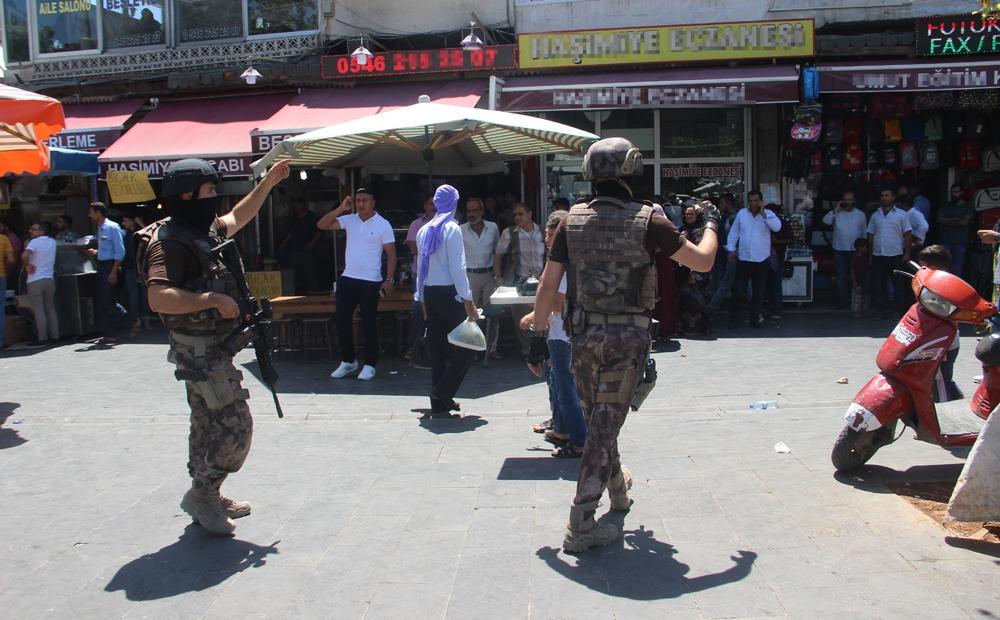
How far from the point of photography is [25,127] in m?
8.45

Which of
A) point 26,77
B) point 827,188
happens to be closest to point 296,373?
point 827,188

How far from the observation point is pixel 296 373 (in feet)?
30.2

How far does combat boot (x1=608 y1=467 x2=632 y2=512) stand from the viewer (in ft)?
15.1

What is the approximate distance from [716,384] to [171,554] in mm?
5219

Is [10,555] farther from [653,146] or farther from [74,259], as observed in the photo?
[653,146]

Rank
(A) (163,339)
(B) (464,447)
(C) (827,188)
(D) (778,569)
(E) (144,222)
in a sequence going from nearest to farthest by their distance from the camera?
1. (D) (778,569)
2. (B) (464,447)
3. (A) (163,339)
4. (C) (827,188)
5. (E) (144,222)

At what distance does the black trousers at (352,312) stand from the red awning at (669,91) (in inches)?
158

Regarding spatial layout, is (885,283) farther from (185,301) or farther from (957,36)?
(185,301)

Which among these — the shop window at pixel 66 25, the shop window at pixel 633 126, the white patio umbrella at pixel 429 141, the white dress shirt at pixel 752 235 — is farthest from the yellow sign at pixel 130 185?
the white dress shirt at pixel 752 235

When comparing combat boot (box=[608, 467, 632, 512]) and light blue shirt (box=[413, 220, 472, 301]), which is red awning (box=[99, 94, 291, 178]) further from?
combat boot (box=[608, 467, 632, 512])

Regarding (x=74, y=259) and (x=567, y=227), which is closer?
(x=567, y=227)

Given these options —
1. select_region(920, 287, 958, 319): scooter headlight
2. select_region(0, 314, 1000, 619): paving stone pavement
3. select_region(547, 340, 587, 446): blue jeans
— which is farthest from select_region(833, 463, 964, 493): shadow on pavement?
select_region(547, 340, 587, 446): blue jeans

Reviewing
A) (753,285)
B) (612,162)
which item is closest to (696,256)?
(612,162)

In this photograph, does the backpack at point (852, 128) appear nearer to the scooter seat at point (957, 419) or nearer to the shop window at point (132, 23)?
the scooter seat at point (957, 419)
